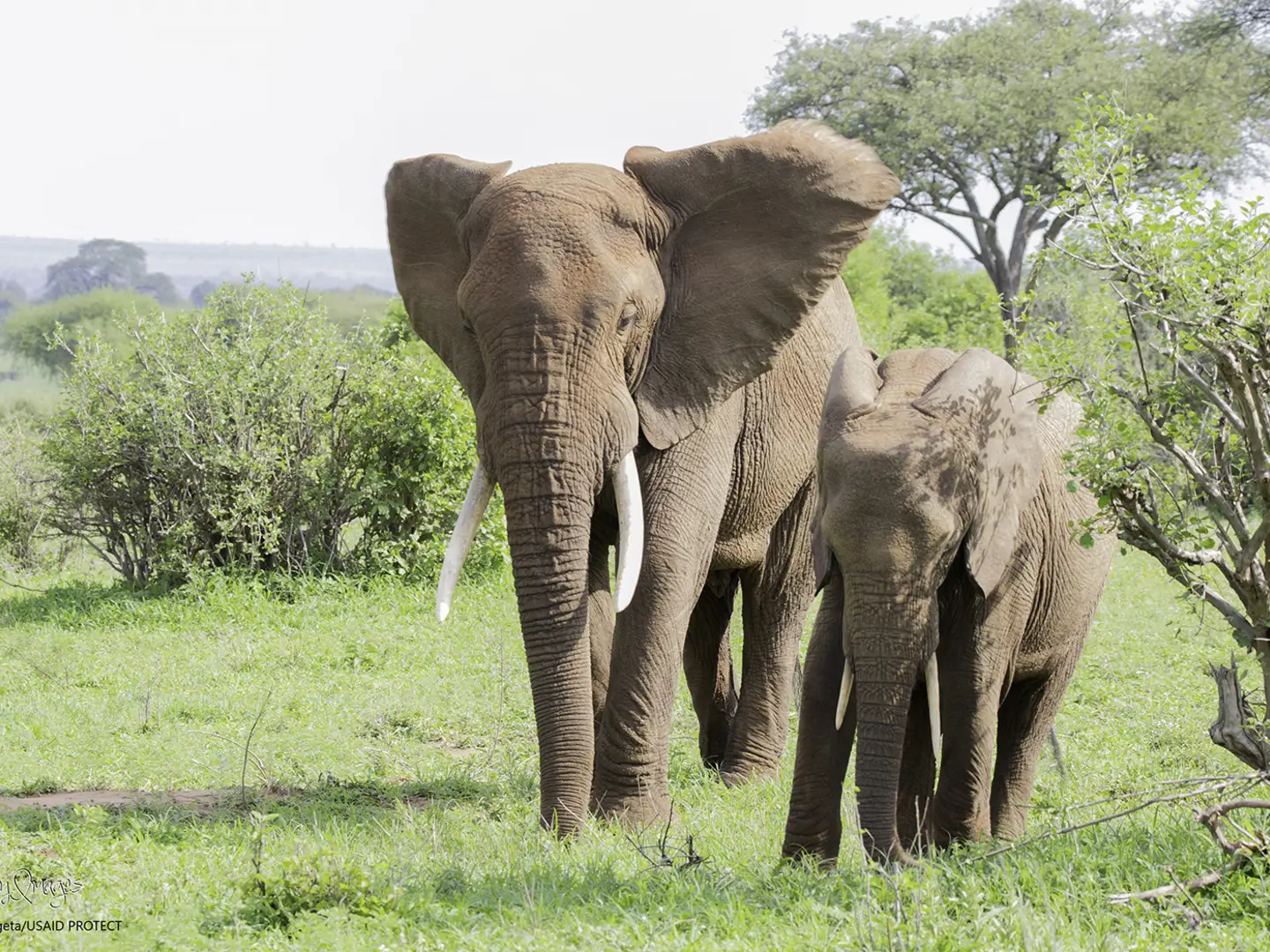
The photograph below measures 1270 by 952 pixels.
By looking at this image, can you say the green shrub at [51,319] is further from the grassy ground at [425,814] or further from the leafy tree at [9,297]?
the grassy ground at [425,814]

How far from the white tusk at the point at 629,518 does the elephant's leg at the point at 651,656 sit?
0.25m

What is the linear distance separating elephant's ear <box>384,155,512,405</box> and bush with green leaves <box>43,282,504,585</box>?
631cm

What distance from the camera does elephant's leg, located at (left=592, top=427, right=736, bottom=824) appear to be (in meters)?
6.05

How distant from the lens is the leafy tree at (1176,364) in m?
4.97

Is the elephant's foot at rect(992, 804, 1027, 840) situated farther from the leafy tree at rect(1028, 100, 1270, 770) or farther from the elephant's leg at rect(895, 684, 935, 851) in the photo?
the leafy tree at rect(1028, 100, 1270, 770)

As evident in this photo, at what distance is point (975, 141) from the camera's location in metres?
30.5

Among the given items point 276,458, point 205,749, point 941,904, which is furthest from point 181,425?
point 941,904

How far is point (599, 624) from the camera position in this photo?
21.3ft

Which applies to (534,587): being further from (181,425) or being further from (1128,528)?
(181,425)

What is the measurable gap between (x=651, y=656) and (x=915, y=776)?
1.20 meters

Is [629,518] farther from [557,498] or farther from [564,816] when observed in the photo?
[564,816]

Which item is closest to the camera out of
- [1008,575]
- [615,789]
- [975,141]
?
[1008,575]

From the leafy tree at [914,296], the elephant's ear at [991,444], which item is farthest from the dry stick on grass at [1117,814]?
the leafy tree at [914,296]

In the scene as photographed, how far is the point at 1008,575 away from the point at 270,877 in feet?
8.39
